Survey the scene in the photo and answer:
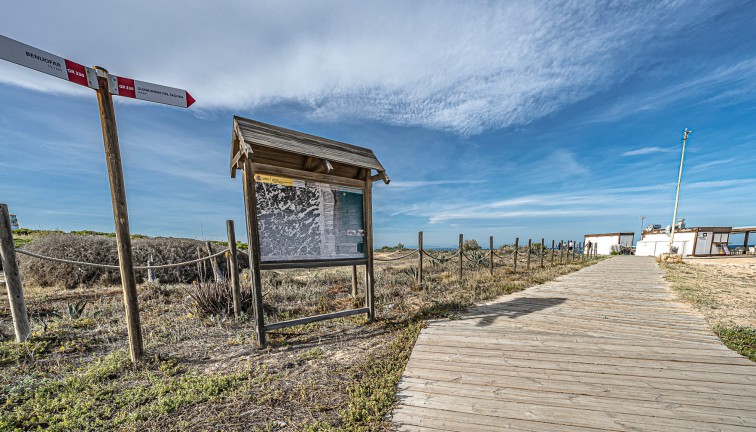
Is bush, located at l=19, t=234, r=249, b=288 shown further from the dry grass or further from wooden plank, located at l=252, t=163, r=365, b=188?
wooden plank, located at l=252, t=163, r=365, b=188

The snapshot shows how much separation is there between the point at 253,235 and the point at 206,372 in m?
1.82

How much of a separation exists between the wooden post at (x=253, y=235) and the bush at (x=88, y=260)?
27.6 feet

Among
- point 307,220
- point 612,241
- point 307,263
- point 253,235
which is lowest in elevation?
point 612,241

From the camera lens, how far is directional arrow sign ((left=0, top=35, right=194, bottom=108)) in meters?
2.70

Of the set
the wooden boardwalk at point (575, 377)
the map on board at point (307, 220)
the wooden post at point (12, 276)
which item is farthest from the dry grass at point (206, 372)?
the map on board at point (307, 220)

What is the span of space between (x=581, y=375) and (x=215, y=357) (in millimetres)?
4633

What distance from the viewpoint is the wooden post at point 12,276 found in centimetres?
400

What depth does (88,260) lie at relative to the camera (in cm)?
1103

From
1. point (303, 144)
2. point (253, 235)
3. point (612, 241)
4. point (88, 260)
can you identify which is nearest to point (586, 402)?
point (253, 235)

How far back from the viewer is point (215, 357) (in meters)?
3.87

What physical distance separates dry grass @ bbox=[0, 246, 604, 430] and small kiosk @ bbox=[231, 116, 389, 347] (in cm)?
67

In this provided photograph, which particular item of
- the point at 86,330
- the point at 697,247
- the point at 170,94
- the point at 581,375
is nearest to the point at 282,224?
the point at 170,94

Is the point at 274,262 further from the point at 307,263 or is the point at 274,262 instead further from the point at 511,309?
the point at 511,309

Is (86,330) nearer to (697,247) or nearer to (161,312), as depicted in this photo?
(161,312)
